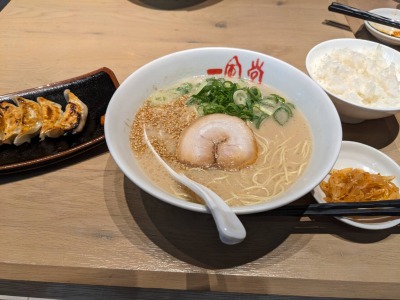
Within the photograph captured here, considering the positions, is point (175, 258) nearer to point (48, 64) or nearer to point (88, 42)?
point (48, 64)

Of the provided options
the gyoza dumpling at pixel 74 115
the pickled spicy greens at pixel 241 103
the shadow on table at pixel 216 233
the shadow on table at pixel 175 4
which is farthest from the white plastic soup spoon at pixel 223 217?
the shadow on table at pixel 175 4

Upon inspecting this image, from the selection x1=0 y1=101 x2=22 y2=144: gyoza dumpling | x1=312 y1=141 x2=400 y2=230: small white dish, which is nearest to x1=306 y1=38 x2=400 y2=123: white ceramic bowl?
x1=312 y1=141 x2=400 y2=230: small white dish

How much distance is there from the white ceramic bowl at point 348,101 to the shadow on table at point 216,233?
402 millimetres

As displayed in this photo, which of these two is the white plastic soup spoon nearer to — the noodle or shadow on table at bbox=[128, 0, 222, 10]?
the noodle

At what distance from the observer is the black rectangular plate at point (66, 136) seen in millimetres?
1135

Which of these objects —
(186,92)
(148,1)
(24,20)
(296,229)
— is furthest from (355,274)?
(24,20)

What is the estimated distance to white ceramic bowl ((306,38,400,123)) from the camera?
1.20 metres

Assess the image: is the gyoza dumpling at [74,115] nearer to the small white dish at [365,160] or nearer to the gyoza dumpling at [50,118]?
the gyoza dumpling at [50,118]

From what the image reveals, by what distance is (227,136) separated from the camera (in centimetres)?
107

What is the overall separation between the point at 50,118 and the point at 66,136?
0.30 feet

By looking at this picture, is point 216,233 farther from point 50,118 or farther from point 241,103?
point 50,118

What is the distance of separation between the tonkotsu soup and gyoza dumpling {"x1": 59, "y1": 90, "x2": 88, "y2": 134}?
268mm

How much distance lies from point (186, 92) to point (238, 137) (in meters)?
0.34

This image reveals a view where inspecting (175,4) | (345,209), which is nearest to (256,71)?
(345,209)
